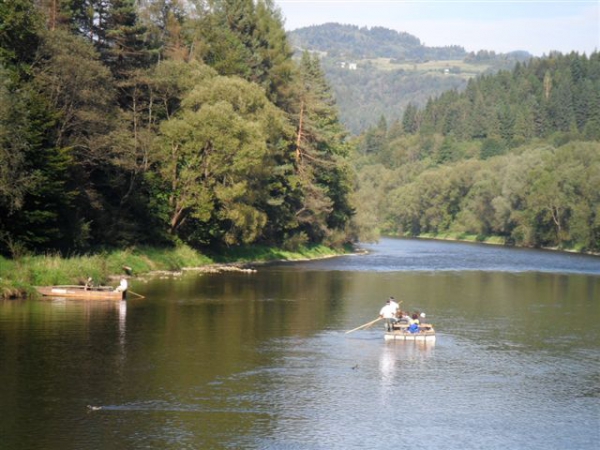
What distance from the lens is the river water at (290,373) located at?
2834 centimetres

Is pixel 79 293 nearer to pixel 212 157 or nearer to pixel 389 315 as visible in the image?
pixel 389 315

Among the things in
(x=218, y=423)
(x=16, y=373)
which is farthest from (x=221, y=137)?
(x=218, y=423)

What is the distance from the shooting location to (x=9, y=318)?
47281 millimetres

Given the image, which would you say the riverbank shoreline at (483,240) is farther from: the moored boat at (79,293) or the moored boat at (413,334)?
the moored boat at (79,293)

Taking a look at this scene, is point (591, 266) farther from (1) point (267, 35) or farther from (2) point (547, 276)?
(1) point (267, 35)

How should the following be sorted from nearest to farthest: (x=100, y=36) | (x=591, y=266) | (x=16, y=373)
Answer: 1. (x=16, y=373)
2. (x=100, y=36)
3. (x=591, y=266)

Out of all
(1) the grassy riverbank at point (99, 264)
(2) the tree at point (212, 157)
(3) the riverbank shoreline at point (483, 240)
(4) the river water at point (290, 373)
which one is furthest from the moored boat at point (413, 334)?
(3) the riverbank shoreline at point (483, 240)

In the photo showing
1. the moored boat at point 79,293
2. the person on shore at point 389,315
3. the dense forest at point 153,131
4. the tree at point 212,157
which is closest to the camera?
the person on shore at point 389,315

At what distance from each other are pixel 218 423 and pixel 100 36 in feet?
210

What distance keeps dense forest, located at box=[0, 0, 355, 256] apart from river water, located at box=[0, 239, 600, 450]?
1005 cm

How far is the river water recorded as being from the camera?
1116 inches

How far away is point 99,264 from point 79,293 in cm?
787

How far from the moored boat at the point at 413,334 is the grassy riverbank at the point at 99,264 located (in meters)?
24.8

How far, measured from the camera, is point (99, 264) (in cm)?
6431
